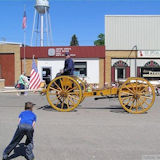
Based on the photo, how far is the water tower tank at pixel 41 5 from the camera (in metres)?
35.9

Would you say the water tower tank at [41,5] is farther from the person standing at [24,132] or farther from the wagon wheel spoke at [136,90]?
the person standing at [24,132]

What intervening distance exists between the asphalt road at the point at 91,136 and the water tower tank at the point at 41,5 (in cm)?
2971

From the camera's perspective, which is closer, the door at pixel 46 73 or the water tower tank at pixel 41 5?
the door at pixel 46 73

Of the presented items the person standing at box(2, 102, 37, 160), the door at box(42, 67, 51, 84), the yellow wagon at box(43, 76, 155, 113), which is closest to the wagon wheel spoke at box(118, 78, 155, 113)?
the yellow wagon at box(43, 76, 155, 113)

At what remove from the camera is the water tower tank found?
35875mm

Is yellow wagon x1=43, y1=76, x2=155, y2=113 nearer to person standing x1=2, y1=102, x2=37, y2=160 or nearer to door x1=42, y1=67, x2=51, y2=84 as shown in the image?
person standing x1=2, y1=102, x2=37, y2=160

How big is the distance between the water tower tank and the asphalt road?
97.5 ft

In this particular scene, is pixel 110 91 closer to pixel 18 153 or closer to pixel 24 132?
pixel 18 153

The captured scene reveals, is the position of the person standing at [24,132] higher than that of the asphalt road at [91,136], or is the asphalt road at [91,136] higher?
the person standing at [24,132]

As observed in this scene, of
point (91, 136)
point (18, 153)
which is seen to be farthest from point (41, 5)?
point (18, 153)

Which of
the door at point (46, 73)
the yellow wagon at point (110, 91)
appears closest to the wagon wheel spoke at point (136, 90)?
the yellow wagon at point (110, 91)

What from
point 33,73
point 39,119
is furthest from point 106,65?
point 39,119

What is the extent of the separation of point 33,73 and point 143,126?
814 centimetres

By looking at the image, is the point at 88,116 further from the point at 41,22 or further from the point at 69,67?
the point at 41,22
